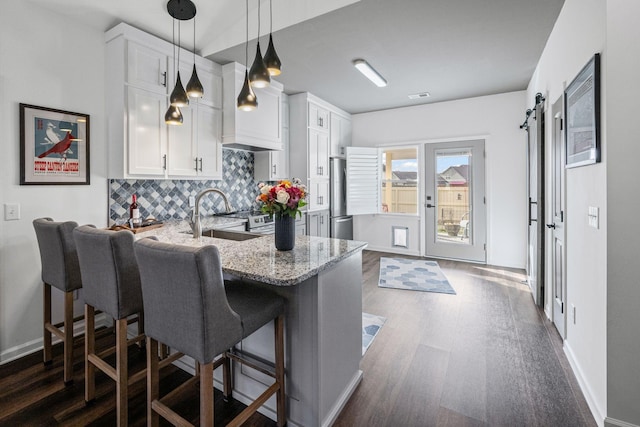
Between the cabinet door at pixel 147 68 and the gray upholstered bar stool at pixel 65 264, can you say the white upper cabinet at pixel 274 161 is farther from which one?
the gray upholstered bar stool at pixel 65 264

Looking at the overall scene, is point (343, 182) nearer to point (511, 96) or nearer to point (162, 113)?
point (511, 96)

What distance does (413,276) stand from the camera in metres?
4.25

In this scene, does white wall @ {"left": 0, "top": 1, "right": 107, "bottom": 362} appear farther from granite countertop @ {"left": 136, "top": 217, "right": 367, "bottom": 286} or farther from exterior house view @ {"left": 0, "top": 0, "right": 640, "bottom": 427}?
granite countertop @ {"left": 136, "top": 217, "right": 367, "bottom": 286}

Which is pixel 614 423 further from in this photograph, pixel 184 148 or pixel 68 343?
pixel 184 148

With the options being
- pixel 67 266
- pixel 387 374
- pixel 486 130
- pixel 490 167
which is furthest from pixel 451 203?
pixel 67 266

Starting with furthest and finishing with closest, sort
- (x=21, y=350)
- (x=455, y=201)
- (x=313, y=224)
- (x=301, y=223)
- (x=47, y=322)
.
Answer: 1. (x=455, y=201)
2. (x=313, y=224)
3. (x=301, y=223)
4. (x=21, y=350)
5. (x=47, y=322)

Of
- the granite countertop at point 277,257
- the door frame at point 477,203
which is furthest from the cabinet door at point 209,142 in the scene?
the door frame at point 477,203

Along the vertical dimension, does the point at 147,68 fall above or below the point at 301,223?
above

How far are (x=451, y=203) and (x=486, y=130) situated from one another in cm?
129

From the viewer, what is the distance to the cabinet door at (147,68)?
2.64m

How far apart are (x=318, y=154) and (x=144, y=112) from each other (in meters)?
2.67

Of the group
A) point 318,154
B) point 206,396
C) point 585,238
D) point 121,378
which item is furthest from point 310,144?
point 206,396

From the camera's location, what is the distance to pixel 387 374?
2.07m

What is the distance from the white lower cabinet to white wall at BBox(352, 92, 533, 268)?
6.79ft
